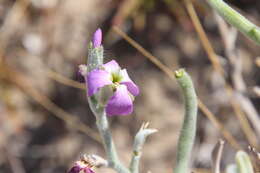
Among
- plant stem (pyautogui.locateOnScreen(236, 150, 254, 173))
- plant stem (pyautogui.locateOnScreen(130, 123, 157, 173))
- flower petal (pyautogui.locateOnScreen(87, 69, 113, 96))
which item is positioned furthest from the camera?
plant stem (pyautogui.locateOnScreen(236, 150, 254, 173))

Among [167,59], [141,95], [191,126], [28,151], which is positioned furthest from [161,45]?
[191,126]

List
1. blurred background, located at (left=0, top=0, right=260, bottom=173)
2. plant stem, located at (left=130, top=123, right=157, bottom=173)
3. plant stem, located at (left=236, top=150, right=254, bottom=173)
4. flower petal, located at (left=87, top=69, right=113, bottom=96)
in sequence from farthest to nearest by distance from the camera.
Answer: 1. blurred background, located at (left=0, top=0, right=260, bottom=173)
2. plant stem, located at (left=236, top=150, right=254, bottom=173)
3. plant stem, located at (left=130, top=123, right=157, bottom=173)
4. flower petal, located at (left=87, top=69, right=113, bottom=96)

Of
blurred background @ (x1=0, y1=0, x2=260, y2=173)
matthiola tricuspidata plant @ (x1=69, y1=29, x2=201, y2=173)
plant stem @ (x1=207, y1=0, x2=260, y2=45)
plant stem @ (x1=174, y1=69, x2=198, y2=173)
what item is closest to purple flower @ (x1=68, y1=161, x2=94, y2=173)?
matthiola tricuspidata plant @ (x1=69, y1=29, x2=201, y2=173)

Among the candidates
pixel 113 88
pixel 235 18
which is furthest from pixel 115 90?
pixel 235 18

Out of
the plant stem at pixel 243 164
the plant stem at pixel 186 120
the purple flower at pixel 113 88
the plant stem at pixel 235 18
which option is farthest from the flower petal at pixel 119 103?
the plant stem at pixel 243 164

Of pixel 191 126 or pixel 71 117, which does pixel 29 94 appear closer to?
pixel 71 117

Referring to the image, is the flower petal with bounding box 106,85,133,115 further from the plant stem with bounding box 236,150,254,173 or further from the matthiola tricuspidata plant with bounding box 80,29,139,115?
the plant stem with bounding box 236,150,254,173

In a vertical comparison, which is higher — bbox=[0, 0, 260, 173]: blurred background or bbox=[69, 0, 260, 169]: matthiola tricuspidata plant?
bbox=[0, 0, 260, 173]: blurred background

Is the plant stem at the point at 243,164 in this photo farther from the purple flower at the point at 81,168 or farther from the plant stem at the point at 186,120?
the purple flower at the point at 81,168
